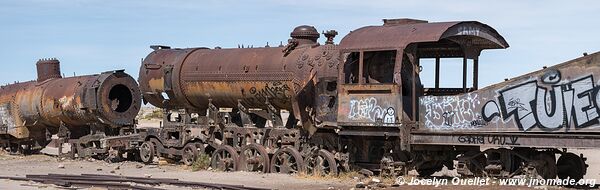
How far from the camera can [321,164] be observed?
1991 centimetres

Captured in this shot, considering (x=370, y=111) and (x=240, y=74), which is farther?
(x=240, y=74)

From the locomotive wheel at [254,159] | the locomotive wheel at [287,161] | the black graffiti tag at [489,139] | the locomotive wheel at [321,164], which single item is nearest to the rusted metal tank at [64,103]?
the locomotive wheel at [254,159]

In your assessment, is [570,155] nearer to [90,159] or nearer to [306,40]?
[306,40]

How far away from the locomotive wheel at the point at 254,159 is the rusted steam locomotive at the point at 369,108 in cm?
3

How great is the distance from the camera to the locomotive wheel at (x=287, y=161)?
2033cm

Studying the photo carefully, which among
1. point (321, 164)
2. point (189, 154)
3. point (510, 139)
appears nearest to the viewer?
point (510, 139)

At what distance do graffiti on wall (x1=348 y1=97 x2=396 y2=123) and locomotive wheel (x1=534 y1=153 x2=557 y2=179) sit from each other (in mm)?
3071

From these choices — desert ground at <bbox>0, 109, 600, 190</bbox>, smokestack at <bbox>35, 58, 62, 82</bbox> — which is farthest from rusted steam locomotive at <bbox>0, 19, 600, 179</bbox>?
smokestack at <bbox>35, 58, 62, 82</bbox>

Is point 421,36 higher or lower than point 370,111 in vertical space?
higher

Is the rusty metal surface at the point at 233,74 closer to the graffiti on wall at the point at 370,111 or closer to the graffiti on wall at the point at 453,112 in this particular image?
the graffiti on wall at the point at 370,111

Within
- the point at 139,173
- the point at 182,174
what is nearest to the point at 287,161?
the point at 182,174

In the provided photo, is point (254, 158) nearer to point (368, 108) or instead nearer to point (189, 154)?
point (189, 154)

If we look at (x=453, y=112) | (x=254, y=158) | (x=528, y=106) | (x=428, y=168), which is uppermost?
(x=528, y=106)

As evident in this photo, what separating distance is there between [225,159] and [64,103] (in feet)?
23.8
